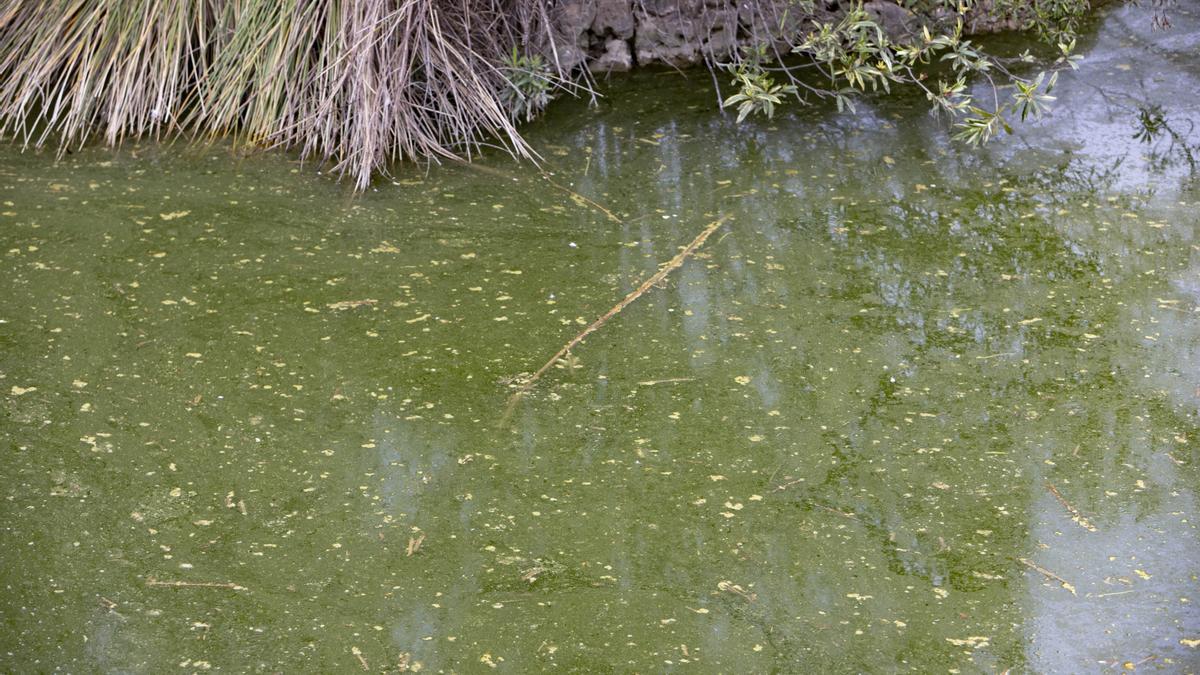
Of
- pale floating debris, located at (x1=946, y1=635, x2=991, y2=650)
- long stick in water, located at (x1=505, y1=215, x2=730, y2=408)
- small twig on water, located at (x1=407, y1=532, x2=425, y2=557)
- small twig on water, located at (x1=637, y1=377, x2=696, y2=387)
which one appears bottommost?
pale floating debris, located at (x1=946, y1=635, x2=991, y2=650)

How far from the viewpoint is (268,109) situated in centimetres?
338

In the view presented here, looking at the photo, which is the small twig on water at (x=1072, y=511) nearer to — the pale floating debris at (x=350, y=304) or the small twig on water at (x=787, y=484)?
the small twig on water at (x=787, y=484)

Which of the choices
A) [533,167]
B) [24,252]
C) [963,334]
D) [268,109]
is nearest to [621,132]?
[533,167]

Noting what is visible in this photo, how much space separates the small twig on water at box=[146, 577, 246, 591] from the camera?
1.94 metres

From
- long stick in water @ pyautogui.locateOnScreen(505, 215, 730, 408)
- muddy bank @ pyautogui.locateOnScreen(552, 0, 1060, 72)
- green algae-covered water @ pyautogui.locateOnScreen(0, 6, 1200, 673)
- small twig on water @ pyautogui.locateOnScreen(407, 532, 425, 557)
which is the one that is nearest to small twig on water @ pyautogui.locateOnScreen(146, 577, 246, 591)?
→ green algae-covered water @ pyautogui.locateOnScreen(0, 6, 1200, 673)

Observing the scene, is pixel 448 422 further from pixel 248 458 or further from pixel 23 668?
pixel 23 668

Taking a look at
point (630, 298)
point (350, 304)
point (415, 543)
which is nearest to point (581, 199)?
point (630, 298)

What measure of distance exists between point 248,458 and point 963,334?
4.58ft

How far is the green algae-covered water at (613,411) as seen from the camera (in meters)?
1.89

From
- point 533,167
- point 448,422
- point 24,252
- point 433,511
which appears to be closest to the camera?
point 433,511

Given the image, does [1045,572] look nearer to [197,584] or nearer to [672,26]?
[197,584]

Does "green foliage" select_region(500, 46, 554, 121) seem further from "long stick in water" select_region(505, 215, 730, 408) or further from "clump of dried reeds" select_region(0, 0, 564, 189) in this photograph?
"long stick in water" select_region(505, 215, 730, 408)

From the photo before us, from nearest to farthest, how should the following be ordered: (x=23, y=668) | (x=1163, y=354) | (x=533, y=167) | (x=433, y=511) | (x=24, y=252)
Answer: (x=23, y=668) → (x=433, y=511) → (x=1163, y=354) → (x=24, y=252) → (x=533, y=167)

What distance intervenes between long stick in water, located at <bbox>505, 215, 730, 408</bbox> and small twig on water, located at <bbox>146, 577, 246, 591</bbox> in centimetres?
61
